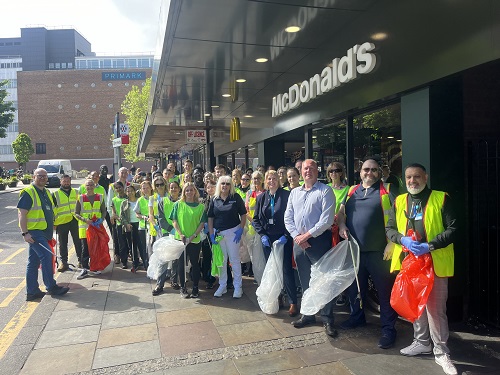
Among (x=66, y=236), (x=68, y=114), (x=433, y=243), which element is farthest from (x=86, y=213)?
(x=68, y=114)

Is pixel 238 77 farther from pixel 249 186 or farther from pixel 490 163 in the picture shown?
pixel 490 163

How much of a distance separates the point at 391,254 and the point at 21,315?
4732 millimetres

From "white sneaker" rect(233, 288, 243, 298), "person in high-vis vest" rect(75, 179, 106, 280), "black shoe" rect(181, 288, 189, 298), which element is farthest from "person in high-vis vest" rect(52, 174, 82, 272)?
"white sneaker" rect(233, 288, 243, 298)

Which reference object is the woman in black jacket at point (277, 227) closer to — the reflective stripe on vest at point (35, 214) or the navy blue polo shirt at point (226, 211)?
the navy blue polo shirt at point (226, 211)

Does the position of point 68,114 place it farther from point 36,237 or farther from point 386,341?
point 386,341

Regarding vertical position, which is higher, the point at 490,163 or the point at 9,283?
the point at 490,163

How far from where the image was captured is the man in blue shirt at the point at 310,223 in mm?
4496

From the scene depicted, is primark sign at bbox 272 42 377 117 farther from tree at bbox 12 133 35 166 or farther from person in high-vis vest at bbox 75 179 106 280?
tree at bbox 12 133 35 166

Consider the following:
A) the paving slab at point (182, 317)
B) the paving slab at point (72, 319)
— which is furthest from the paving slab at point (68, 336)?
the paving slab at point (182, 317)

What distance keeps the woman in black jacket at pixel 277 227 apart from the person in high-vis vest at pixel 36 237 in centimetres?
324

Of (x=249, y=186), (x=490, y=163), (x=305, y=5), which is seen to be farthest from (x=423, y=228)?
(x=249, y=186)

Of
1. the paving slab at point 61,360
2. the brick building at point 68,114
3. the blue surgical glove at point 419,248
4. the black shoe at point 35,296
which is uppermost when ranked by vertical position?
the brick building at point 68,114

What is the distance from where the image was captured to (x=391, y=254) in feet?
13.8

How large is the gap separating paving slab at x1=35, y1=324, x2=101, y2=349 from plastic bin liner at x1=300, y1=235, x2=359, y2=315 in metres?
2.42
